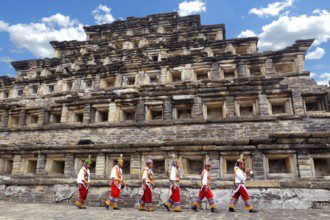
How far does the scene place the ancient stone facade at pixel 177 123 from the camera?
10.0m

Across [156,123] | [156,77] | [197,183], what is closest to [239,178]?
[197,183]

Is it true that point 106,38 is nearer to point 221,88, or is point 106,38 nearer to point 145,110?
point 145,110

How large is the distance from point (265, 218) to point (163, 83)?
33.1 feet

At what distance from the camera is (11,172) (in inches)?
553

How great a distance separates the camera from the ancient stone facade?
32.9ft

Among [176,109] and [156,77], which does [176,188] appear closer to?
[176,109]

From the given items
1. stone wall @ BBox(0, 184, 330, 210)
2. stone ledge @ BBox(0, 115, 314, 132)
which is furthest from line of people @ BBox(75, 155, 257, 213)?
stone ledge @ BBox(0, 115, 314, 132)

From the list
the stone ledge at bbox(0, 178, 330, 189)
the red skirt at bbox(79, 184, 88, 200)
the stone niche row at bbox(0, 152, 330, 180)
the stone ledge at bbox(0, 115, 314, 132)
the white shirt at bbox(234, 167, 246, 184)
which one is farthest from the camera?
the stone ledge at bbox(0, 115, 314, 132)

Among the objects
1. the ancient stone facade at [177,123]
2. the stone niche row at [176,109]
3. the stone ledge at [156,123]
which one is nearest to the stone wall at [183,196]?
the ancient stone facade at [177,123]

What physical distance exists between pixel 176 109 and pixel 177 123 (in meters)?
1.21

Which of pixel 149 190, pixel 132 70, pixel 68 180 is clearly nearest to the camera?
pixel 149 190

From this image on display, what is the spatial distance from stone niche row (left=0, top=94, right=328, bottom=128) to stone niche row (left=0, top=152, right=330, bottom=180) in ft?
7.41

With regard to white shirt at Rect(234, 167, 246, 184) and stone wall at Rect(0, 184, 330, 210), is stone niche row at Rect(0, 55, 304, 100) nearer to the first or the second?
stone wall at Rect(0, 184, 330, 210)

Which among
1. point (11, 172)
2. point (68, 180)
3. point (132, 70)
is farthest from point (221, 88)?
point (11, 172)
